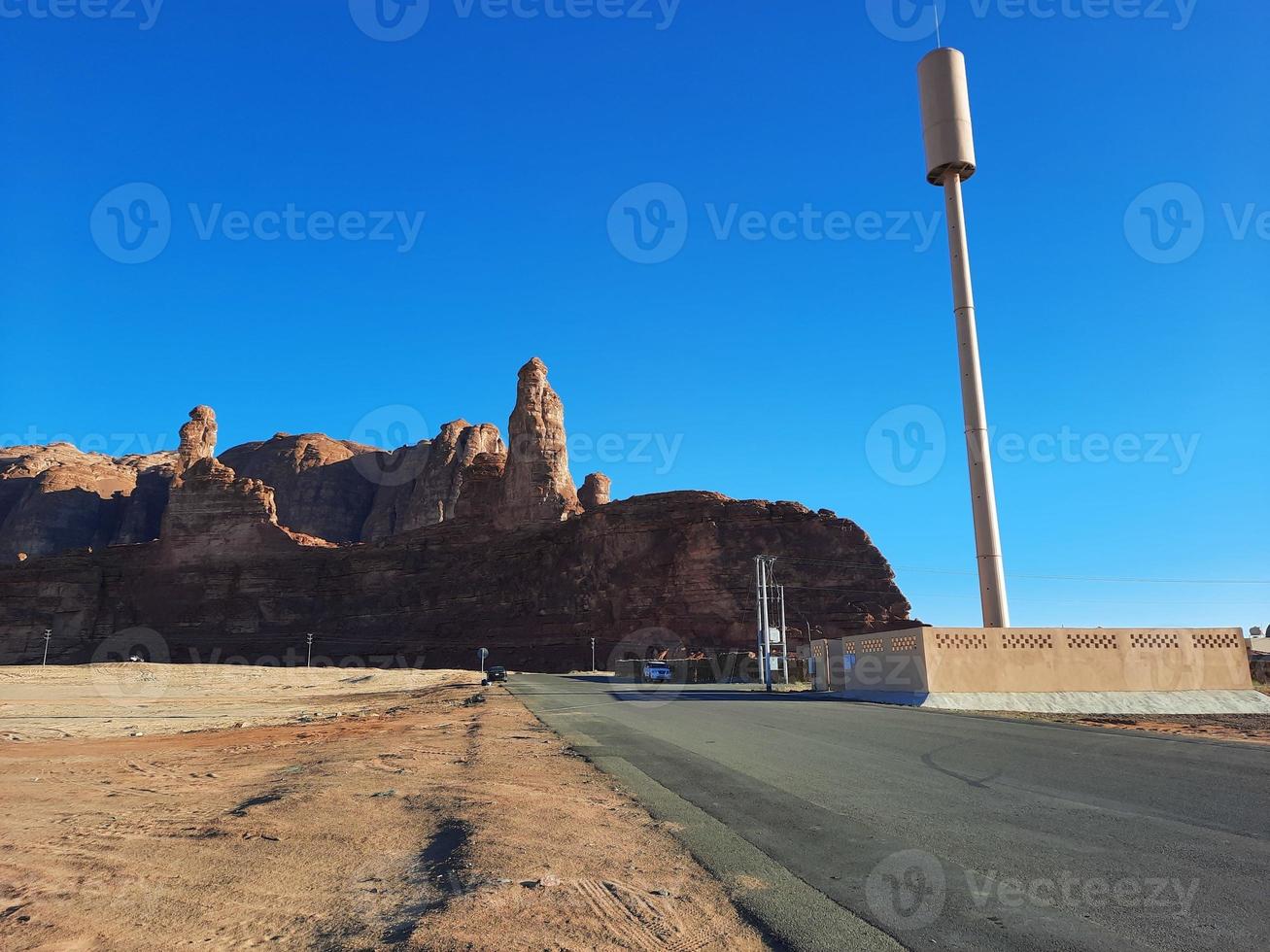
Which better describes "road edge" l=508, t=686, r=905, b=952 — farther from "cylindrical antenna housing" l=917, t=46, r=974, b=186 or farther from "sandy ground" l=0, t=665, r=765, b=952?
"cylindrical antenna housing" l=917, t=46, r=974, b=186

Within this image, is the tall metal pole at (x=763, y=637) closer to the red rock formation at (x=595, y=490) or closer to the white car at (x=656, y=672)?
the white car at (x=656, y=672)

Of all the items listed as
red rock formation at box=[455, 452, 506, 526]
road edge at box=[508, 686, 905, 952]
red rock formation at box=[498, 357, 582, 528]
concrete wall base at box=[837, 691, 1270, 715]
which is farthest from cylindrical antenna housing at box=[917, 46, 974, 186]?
red rock formation at box=[455, 452, 506, 526]

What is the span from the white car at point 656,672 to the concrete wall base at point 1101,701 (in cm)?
3597

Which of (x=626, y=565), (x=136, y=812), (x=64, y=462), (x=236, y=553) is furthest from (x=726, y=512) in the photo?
(x=64, y=462)

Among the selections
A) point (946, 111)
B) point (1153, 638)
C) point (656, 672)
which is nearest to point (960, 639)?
point (1153, 638)

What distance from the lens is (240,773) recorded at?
11078 mm

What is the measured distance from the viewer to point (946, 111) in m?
39.6

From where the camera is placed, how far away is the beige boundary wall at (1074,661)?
28.5 metres

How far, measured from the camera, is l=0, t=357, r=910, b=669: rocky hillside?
9444 cm

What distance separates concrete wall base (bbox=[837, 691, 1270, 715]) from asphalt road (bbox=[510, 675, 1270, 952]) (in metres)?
12.1

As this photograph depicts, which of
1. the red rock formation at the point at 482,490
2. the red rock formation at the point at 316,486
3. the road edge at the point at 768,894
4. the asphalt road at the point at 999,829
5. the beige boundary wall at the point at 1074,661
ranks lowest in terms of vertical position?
the asphalt road at the point at 999,829

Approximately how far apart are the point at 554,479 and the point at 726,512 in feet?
96.8

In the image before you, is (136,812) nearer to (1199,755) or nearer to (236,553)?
(1199,755)

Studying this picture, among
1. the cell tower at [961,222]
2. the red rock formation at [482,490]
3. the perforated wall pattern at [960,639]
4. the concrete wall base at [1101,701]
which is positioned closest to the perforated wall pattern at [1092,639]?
the concrete wall base at [1101,701]
